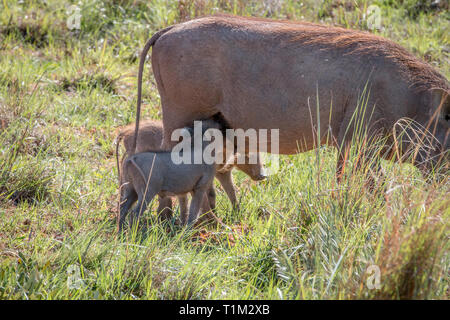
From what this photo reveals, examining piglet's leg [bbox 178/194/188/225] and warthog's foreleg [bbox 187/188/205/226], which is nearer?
warthog's foreleg [bbox 187/188/205/226]

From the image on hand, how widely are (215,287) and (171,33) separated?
86.4 inches

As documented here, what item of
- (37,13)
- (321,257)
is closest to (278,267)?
(321,257)

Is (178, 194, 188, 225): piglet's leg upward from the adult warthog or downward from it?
downward

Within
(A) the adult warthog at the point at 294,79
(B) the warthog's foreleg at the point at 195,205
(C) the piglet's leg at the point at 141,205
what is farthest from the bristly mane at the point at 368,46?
(C) the piglet's leg at the point at 141,205

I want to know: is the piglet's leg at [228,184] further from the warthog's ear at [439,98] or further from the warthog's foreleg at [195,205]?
the warthog's ear at [439,98]

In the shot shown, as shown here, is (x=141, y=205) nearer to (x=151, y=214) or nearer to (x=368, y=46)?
(x=151, y=214)

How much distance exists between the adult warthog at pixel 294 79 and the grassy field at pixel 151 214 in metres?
0.42

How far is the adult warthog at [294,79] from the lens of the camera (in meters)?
4.74

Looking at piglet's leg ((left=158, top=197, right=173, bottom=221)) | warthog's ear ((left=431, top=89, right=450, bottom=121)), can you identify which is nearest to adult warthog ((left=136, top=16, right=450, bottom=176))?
warthog's ear ((left=431, top=89, right=450, bottom=121))

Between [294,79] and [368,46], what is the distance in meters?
0.62

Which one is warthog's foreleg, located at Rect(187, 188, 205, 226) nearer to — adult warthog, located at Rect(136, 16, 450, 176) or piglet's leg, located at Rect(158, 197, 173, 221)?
piglet's leg, located at Rect(158, 197, 173, 221)

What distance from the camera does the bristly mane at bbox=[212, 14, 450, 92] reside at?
4750 mm

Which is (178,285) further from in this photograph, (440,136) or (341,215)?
(440,136)

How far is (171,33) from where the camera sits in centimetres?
500
